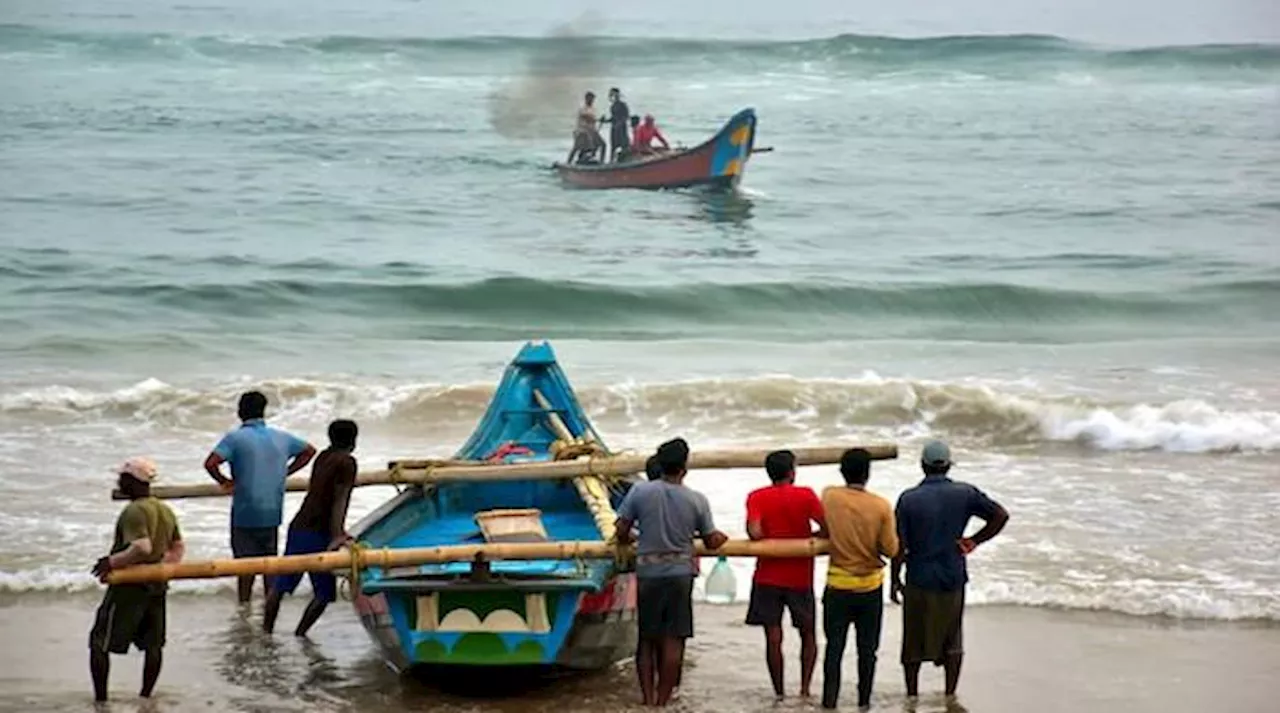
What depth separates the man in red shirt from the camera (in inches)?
351

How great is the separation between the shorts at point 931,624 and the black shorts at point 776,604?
0.40 meters

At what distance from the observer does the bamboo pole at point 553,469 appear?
10102 mm

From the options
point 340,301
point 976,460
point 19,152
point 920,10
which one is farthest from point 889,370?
point 920,10

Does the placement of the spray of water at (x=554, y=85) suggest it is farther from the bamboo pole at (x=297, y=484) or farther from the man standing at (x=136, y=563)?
the man standing at (x=136, y=563)

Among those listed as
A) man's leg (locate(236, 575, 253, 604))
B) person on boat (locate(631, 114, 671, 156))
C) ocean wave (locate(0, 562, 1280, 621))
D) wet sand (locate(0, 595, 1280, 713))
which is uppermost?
person on boat (locate(631, 114, 671, 156))

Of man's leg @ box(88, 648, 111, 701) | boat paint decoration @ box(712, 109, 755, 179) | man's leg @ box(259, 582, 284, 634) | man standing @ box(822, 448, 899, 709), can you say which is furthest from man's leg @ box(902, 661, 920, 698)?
boat paint decoration @ box(712, 109, 755, 179)

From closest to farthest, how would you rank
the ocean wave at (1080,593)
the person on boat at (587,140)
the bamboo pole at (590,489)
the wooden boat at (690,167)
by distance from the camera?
the bamboo pole at (590,489) < the ocean wave at (1080,593) < the wooden boat at (690,167) < the person on boat at (587,140)

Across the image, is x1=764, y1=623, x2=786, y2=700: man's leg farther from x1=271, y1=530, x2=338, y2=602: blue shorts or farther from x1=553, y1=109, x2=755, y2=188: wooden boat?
x1=553, y1=109, x2=755, y2=188: wooden boat

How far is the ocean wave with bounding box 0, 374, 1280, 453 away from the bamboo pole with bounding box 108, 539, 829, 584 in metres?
7.85

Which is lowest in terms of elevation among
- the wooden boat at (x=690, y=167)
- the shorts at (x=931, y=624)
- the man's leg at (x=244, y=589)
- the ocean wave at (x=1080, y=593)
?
the ocean wave at (x=1080, y=593)

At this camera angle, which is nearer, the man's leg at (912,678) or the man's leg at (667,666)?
the man's leg at (667,666)

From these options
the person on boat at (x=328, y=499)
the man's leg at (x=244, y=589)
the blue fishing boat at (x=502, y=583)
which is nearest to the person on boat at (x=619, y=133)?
the blue fishing boat at (x=502, y=583)

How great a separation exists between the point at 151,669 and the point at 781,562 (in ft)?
8.78

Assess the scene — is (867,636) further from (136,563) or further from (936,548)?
(136,563)
